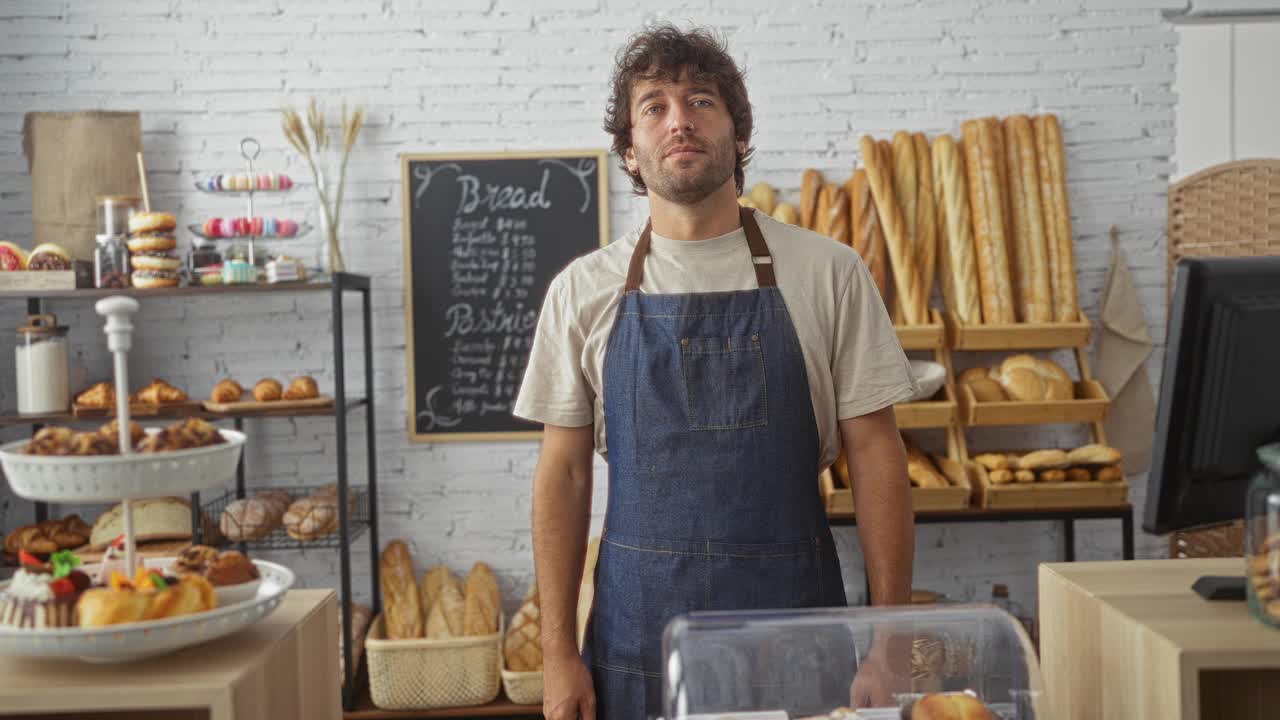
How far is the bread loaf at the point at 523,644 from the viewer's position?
10.7ft

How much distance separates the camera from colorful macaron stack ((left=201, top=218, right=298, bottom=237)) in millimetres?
3213

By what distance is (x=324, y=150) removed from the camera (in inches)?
140

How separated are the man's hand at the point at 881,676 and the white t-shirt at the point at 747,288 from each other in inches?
28.6

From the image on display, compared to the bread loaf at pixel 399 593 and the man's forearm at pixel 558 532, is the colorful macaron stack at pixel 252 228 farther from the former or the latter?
the man's forearm at pixel 558 532

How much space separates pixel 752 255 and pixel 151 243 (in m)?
2.22

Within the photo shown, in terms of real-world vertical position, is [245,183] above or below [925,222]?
above

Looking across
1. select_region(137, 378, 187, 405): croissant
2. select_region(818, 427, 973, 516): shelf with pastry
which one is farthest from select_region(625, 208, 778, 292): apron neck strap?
select_region(137, 378, 187, 405): croissant

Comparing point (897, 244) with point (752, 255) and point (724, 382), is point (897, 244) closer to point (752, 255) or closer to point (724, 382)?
point (752, 255)

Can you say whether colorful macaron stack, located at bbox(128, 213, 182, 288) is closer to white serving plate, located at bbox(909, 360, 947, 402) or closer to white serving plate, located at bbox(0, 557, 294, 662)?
white serving plate, located at bbox(0, 557, 294, 662)

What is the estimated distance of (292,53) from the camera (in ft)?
11.7

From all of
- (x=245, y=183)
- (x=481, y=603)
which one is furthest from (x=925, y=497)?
(x=245, y=183)

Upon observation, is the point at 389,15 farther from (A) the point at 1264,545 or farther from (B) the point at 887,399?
(A) the point at 1264,545

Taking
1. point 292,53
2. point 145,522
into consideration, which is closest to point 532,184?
point 292,53

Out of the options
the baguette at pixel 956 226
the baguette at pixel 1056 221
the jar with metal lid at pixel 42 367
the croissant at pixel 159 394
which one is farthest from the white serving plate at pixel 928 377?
the jar with metal lid at pixel 42 367
